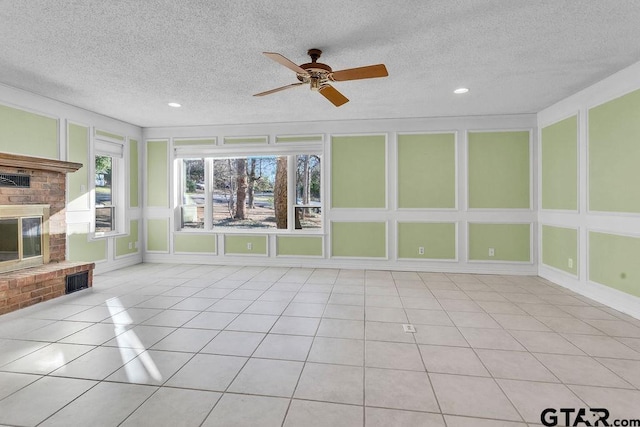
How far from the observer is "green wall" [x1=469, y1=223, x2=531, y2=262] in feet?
16.9

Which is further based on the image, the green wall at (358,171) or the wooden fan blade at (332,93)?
the green wall at (358,171)

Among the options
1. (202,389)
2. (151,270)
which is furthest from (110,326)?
(151,270)

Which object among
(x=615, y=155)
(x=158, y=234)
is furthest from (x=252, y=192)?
(x=615, y=155)

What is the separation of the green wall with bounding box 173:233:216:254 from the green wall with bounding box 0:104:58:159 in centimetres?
236

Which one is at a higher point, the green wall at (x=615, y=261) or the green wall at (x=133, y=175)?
the green wall at (x=133, y=175)

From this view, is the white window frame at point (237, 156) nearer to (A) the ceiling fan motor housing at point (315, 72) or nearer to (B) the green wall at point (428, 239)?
(B) the green wall at point (428, 239)

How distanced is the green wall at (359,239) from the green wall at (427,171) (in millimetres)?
618

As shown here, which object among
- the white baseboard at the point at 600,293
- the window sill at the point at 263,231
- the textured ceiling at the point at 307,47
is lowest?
the white baseboard at the point at 600,293

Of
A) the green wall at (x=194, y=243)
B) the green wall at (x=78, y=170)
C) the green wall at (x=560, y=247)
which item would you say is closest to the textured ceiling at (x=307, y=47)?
the green wall at (x=78, y=170)

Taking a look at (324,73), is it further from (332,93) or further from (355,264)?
(355,264)

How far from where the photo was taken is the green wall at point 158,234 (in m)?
6.16

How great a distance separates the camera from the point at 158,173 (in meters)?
6.15

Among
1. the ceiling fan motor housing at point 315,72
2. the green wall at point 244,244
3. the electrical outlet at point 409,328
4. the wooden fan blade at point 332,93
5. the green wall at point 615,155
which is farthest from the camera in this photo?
the green wall at point 244,244

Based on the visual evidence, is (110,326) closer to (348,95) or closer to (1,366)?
(1,366)
